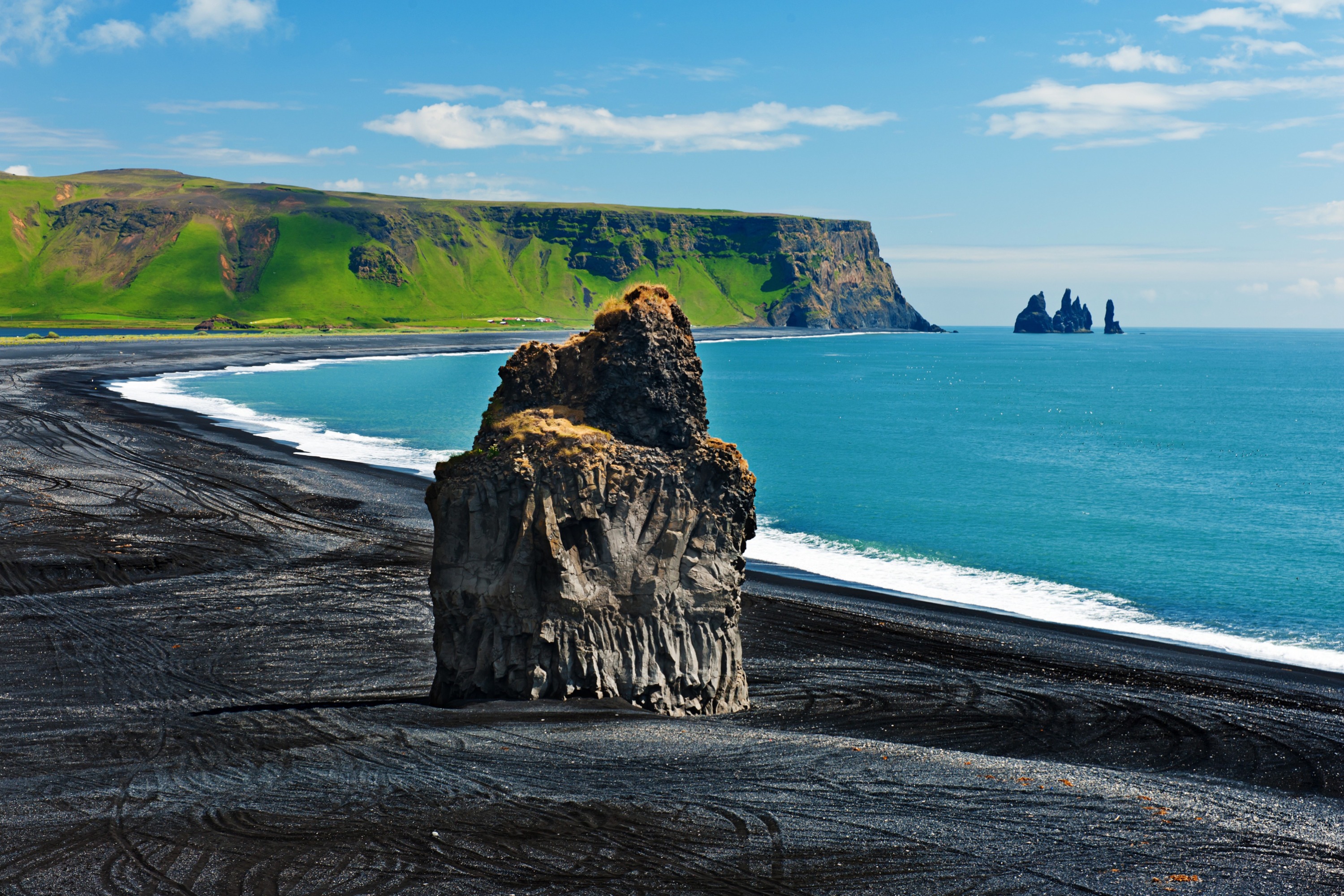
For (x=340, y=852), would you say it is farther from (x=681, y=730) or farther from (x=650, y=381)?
(x=650, y=381)

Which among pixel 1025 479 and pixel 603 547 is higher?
pixel 603 547

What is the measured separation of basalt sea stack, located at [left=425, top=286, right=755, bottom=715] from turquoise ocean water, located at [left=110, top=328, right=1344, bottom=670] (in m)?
13.7

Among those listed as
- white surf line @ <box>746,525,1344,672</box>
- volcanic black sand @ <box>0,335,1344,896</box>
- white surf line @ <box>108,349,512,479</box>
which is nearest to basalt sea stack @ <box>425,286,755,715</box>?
volcanic black sand @ <box>0,335,1344,896</box>

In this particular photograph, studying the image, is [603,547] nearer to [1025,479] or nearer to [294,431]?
[1025,479]

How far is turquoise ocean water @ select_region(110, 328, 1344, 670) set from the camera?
27.7 m

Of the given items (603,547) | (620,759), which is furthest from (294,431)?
(620,759)

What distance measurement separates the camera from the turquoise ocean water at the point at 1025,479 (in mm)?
27703

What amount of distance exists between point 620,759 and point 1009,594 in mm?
18210

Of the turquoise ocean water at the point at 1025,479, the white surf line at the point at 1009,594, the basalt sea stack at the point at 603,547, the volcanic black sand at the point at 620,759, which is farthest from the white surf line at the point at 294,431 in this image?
the basalt sea stack at the point at 603,547

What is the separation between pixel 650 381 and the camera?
52.5 feet

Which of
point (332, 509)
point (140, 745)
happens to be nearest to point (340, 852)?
point (140, 745)

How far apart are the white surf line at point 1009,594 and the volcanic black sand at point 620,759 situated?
1536mm

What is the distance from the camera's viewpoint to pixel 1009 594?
2783 cm

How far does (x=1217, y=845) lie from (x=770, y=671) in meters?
8.58
